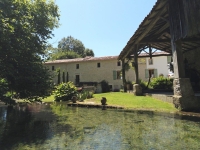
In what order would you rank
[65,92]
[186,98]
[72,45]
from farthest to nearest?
[72,45]
[65,92]
[186,98]

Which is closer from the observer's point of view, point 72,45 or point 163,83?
point 163,83

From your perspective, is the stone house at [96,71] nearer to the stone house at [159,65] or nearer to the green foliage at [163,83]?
the stone house at [159,65]

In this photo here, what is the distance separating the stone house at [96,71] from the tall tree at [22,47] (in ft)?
66.0

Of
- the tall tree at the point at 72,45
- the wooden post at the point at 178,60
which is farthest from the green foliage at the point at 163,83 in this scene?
the tall tree at the point at 72,45

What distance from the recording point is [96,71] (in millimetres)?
32594

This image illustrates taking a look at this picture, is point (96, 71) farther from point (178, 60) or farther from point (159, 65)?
point (178, 60)

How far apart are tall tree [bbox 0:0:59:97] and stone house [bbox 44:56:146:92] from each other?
20107 mm

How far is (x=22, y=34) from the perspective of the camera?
8703mm

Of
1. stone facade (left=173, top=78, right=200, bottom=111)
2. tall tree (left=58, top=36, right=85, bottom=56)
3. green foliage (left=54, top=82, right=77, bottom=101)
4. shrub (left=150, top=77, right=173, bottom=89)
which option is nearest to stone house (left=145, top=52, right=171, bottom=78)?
shrub (left=150, top=77, right=173, bottom=89)

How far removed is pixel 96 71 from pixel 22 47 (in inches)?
948

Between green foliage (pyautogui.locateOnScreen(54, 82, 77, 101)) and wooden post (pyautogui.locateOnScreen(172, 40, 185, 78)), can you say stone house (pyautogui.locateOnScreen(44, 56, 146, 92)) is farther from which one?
wooden post (pyautogui.locateOnScreen(172, 40, 185, 78))

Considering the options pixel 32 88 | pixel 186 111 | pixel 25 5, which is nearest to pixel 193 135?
pixel 186 111

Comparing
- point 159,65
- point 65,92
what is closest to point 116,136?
point 65,92

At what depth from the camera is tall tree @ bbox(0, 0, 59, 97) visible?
7.83 meters
